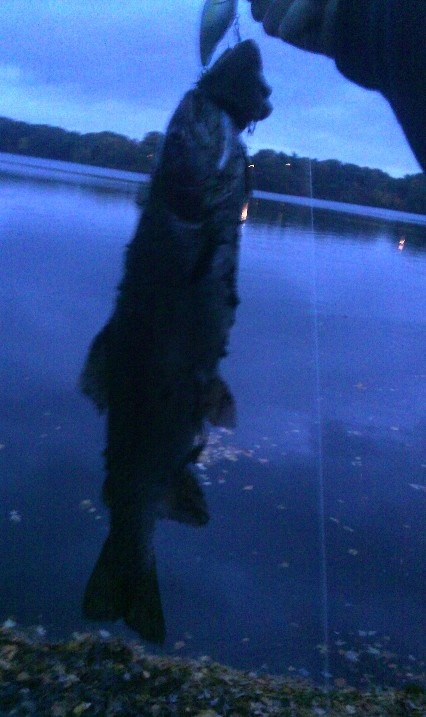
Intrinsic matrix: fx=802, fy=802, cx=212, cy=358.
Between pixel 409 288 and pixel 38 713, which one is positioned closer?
pixel 38 713

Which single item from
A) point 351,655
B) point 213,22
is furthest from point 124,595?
point 351,655

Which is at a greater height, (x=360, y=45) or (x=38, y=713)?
(x=360, y=45)

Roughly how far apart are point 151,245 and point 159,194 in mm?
130

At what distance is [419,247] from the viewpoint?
3023cm

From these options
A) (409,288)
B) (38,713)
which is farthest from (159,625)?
(409,288)

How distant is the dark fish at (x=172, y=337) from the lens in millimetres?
1997

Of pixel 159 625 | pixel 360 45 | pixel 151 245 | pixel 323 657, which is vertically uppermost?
pixel 360 45

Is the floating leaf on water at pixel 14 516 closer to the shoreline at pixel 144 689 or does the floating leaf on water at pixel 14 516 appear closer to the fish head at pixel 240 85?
the shoreline at pixel 144 689

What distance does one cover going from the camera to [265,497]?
6.04 meters

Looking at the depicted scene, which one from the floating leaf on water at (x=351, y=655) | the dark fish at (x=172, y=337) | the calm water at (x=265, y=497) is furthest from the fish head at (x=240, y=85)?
the floating leaf on water at (x=351, y=655)

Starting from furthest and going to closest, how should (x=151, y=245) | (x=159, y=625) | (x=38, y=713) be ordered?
(x=38, y=713) < (x=159, y=625) < (x=151, y=245)

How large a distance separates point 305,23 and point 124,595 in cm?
168

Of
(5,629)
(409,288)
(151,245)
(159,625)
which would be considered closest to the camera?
(151,245)

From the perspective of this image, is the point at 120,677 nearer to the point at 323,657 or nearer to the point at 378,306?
the point at 323,657
